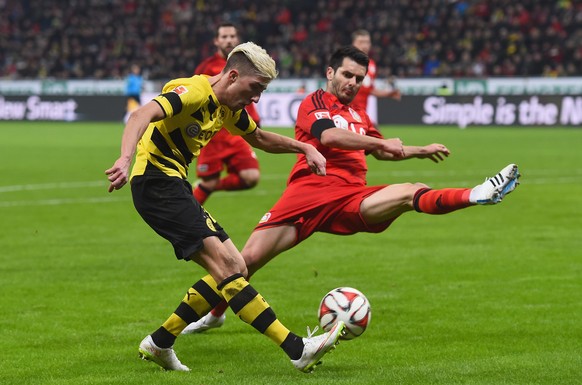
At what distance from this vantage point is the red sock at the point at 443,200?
6766mm

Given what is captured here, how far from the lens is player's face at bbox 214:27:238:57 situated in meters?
12.2

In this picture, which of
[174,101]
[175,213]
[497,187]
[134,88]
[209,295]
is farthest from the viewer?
[134,88]

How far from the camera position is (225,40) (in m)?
12.2

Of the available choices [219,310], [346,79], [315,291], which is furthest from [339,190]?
[315,291]

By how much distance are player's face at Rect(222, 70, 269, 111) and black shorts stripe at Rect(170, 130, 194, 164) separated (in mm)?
334

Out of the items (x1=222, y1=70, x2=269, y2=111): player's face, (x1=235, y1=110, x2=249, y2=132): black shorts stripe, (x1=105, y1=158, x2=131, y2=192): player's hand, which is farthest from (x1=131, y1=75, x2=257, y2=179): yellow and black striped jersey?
(x1=105, y1=158, x2=131, y2=192): player's hand

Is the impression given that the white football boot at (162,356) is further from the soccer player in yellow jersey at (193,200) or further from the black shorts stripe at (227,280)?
the black shorts stripe at (227,280)

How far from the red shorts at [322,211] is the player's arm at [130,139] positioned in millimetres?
1745

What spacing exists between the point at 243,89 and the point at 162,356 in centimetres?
169

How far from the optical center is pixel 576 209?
1527 cm

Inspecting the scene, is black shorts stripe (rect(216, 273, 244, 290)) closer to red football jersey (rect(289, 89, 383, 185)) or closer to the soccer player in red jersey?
the soccer player in red jersey

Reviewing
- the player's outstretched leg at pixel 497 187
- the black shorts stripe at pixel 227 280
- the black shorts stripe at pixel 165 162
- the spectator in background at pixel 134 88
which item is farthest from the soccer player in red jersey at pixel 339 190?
the spectator in background at pixel 134 88

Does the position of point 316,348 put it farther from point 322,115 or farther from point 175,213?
point 322,115

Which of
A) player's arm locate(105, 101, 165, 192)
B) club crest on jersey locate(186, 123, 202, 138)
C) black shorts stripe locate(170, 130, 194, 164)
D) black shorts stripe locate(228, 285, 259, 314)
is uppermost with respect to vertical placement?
player's arm locate(105, 101, 165, 192)
